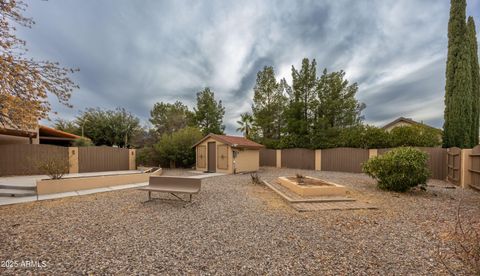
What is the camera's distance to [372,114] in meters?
22.3

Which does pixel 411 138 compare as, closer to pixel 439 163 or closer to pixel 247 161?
pixel 439 163

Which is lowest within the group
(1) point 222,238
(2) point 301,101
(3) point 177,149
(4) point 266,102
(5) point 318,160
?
(5) point 318,160

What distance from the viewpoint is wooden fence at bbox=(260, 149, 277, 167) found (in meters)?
20.3

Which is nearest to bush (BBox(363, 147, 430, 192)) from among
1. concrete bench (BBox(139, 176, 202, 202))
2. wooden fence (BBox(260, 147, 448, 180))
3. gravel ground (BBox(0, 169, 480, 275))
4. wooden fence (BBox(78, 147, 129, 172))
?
gravel ground (BBox(0, 169, 480, 275))

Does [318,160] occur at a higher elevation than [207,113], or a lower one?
lower

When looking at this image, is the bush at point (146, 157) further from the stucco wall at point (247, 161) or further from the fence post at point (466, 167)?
the fence post at point (466, 167)

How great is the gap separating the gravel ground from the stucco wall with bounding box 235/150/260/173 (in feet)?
28.4

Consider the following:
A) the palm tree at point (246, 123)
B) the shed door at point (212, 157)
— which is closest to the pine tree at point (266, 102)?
the palm tree at point (246, 123)

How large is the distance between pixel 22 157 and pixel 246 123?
23.2 metres

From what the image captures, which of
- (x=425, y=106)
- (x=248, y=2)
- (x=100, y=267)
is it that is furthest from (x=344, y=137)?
(x=100, y=267)

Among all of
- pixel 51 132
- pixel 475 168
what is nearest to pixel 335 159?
pixel 475 168

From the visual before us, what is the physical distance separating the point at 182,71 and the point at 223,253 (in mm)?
13285

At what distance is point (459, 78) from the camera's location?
12.2 meters

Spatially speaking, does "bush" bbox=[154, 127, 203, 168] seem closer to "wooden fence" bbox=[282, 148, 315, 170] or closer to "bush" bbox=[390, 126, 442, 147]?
"wooden fence" bbox=[282, 148, 315, 170]
